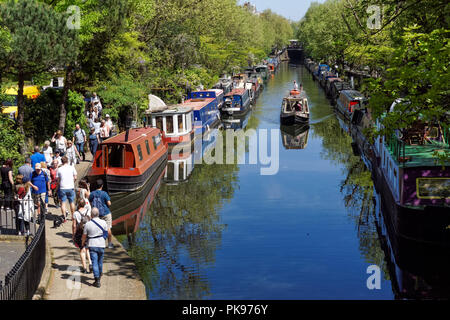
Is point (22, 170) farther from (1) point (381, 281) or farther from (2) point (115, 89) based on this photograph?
(2) point (115, 89)

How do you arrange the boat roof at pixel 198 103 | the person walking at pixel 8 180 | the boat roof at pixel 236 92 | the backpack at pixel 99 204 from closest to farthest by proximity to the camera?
1. the backpack at pixel 99 204
2. the person walking at pixel 8 180
3. the boat roof at pixel 198 103
4. the boat roof at pixel 236 92

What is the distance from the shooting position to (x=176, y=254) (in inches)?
787

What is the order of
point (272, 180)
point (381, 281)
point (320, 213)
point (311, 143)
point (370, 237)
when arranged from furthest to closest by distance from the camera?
point (311, 143)
point (272, 180)
point (320, 213)
point (370, 237)
point (381, 281)

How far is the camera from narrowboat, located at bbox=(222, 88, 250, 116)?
58.1m

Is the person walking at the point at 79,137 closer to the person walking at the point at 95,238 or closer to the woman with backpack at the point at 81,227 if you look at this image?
the woman with backpack at the point at 81,227

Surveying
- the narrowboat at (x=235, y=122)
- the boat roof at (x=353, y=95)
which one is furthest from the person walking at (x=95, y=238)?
the boat roof at (x=353, y=95)

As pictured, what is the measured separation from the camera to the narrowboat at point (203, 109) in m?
45.0

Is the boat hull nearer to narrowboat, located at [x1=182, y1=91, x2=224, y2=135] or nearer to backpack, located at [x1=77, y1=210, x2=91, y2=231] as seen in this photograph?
backpack, located at [x1=77, y1=210, x2=91, y2=231]

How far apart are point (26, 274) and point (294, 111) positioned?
40.3 m

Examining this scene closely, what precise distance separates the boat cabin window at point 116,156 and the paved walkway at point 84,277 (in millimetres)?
8898

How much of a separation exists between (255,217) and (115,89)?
1733cm

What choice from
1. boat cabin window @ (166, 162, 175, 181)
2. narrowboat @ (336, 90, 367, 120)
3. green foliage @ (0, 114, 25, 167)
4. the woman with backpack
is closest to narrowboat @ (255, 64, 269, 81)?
narrowboat @ (336, 90, 367, 120)

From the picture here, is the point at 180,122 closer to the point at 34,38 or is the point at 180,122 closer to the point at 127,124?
the point at 127,124
